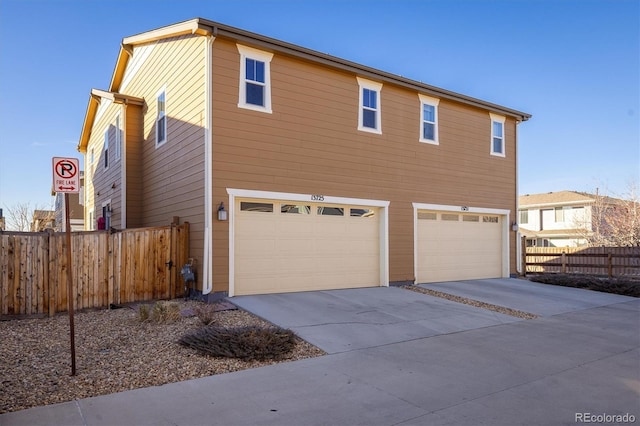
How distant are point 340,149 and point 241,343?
7270 millimetres

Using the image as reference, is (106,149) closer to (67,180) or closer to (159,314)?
(159,314)

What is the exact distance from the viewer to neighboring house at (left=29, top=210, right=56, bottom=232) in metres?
25.6

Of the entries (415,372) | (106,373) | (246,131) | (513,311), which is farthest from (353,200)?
(106,373)

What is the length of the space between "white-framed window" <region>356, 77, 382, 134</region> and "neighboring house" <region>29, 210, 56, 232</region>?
20115mm

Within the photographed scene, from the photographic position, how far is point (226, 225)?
420 inches

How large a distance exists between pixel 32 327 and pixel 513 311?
10124 mm

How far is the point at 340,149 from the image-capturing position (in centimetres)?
1284

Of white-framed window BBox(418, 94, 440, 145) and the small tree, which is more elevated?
white-framed window BBox(418, 94, 440, 145)


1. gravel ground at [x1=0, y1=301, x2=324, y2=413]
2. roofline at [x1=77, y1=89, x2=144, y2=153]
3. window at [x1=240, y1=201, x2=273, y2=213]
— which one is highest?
roofline at [x1=77, y1=89, x2=144, y2=153]

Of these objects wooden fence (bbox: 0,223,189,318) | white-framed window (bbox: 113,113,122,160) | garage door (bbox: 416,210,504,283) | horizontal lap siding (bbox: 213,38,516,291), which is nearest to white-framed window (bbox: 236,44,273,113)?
horizontal lap siding (bbox: 213,38,516,291)

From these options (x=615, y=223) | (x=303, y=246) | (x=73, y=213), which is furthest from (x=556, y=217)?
(x=73, y=213)

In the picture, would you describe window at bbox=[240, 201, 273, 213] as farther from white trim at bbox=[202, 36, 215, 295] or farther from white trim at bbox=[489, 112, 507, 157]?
white trim at bbox=[489, 112, 507, 157]

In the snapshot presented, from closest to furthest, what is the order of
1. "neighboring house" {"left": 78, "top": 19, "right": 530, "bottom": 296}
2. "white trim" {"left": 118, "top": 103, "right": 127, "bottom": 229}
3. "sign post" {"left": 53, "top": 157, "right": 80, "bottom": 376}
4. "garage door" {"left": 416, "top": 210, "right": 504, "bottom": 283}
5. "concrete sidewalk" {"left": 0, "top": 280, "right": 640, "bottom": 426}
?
"concrete sidewalk" {"left": 0, "top": 280, "right": 640, "bottom": 426}, "sign post" {"left": 53, "top": 157, "right": 80, "bottom": 376}, "neighboring house" {"left": 78, "top": 19, "right": 530, "bottom": 296}, "garage door" {"left": 416, "top": 210, "right": 504, "bottom": 283}, "white trim" {"left": 118, "top": 103, "right": 127, "bottom": 229}

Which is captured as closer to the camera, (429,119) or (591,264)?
(429,119)
